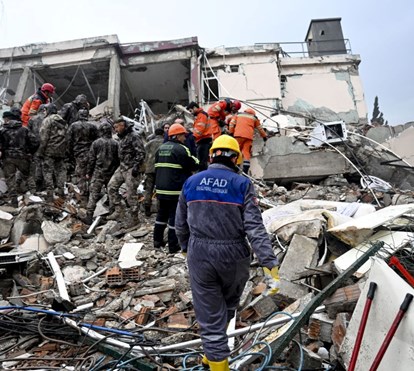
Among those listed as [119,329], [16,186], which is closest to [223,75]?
[16,186]

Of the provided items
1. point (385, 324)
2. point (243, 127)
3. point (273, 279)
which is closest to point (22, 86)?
point (243, 127)

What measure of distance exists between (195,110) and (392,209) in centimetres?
422

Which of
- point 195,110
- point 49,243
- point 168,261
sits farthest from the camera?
point 195,110

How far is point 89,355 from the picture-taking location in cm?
331

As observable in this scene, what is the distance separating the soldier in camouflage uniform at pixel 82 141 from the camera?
7109 millimetres

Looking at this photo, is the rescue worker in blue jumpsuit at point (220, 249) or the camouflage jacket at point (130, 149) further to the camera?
the camouflage jacket at point (130, 149)

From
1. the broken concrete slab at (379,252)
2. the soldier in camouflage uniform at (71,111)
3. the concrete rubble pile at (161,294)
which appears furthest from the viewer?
the soldier in camouflage uniform at (71,111)

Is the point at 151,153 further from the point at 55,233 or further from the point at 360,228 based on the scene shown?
the point at 360,228

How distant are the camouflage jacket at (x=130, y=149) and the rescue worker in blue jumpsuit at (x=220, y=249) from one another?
145 inches

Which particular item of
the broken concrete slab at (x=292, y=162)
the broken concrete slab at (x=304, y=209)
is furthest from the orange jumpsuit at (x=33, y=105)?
the broken concrete slab at (x=304, y=209)

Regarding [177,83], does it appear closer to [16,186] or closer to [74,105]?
[74,105]

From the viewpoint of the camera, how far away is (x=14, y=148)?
708cm

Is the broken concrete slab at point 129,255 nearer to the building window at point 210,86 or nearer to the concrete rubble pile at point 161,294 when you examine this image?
the concrete rubble pile at point 161,294

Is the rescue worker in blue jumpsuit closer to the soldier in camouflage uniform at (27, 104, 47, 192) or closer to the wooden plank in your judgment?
the wooden plank
